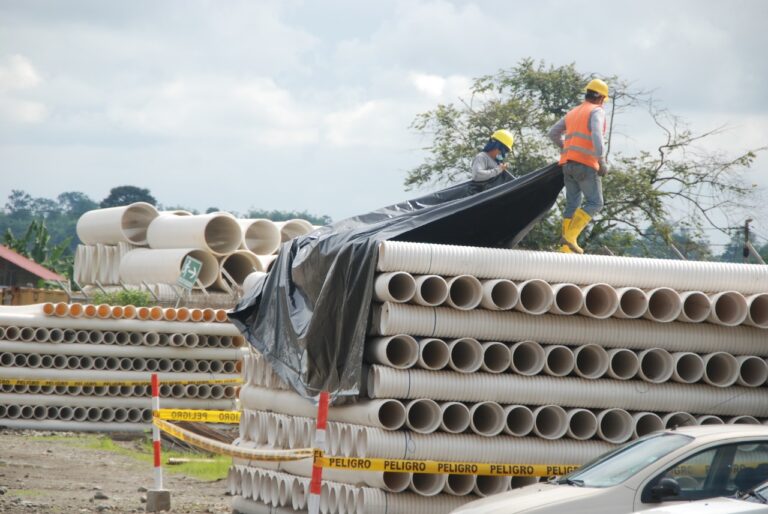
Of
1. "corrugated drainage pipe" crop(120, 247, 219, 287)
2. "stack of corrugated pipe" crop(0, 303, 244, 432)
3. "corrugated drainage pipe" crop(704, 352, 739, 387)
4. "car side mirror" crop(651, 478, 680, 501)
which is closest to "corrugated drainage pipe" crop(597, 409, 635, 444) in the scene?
"corrugated drainage pipe" crop(704, 352, 739, 387)

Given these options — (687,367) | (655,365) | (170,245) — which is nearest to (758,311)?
(687,367)

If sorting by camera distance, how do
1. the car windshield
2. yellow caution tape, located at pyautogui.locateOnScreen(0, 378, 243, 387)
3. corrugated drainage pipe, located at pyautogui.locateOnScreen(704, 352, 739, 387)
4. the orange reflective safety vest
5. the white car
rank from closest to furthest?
the white car < the car windshield < corrugated drainage pipe, located at pyautogui.locateOnScreen(704, 352, 739, 387) < the orange reflective safety vest < yellow caution tape, located at pyautogui.locateOnScreen(0, 378, 243, 387)

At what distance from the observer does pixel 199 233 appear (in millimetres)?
31812

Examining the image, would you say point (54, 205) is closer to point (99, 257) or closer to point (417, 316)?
point (99, 257)

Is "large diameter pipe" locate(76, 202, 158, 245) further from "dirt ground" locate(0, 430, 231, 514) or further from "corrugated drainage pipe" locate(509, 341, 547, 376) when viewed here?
"corrugated drainage pipe" locate(509, 341, 547, 376)

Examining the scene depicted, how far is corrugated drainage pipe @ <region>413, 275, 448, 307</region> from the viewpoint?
11125 millimetres

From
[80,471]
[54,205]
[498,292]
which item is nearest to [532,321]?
[498,292]

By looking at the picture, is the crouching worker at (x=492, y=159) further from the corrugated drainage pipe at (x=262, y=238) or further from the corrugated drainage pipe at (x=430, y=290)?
the corrugated drainage pipe at (x=262, y=238)

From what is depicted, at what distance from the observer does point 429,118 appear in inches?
1291

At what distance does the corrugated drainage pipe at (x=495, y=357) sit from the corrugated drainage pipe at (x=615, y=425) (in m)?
1.02

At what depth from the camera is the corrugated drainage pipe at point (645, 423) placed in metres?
11.6

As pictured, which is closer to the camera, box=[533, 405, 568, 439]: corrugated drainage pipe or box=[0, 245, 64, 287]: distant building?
box=[533, 405, 568, 439]: corrugated drainage pipe

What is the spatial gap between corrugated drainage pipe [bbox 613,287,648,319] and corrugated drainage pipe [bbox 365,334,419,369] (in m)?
1.89

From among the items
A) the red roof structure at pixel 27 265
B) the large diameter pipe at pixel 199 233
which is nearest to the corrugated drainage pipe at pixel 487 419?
the large diameter pipe at pixel 199 233
